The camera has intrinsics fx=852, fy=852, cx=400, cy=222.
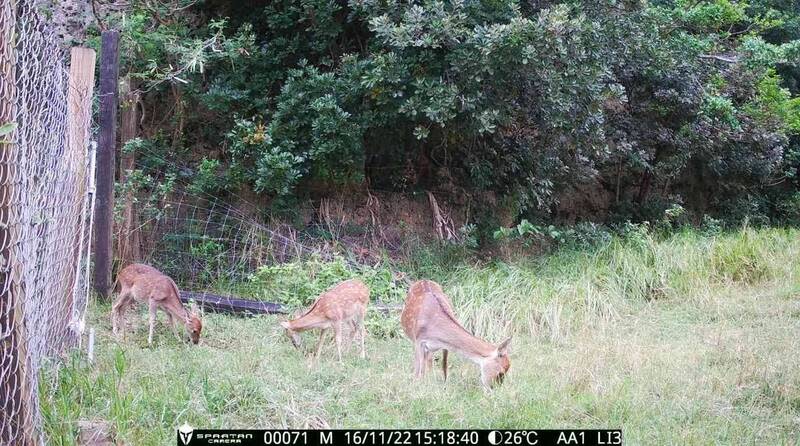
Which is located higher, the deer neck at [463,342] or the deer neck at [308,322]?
the deer neck at [463,342]

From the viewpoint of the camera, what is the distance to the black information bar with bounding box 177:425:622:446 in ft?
15.3

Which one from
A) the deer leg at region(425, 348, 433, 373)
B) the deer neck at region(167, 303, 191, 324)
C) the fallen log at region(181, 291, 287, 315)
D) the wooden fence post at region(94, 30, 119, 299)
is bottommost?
the fallen log at region(181, 291, 287, 315)

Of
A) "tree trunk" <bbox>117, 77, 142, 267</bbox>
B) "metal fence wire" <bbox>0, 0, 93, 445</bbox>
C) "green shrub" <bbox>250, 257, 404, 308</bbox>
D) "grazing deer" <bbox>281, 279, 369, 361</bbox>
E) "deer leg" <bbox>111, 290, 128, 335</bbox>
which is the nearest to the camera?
"metal fence wire" <bbox>0, 0, 93, 445</bbox>

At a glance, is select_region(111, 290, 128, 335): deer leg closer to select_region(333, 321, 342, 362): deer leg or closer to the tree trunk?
select_region(333, 321, 342, 362): deer leg

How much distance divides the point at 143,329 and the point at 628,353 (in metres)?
4.66

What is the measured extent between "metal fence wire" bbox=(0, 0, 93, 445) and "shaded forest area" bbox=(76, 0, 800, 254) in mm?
4330

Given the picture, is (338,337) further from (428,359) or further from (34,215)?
(34,215)

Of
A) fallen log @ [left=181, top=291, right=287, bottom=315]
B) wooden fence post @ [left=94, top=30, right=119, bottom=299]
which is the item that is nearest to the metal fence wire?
wooden fence post @ [left=94, top=30, right=119, bottom=299]

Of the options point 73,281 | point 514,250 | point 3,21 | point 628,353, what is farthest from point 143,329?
point 514,250

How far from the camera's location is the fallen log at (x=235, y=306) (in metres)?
9.45

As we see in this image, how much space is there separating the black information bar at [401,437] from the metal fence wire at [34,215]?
102cm

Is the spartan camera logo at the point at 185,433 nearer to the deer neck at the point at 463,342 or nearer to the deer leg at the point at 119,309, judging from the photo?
the deer neck at the point at 463,342

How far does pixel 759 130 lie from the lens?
16922 mm

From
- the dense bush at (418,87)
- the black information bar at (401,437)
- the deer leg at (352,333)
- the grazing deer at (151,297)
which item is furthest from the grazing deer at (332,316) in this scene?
the dense bush at (418,87)
